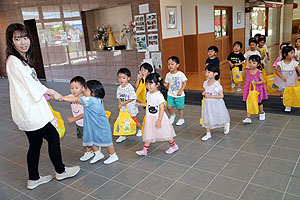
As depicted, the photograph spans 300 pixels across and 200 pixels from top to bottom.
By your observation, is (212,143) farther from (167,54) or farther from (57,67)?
(57,67)

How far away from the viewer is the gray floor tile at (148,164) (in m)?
2.96

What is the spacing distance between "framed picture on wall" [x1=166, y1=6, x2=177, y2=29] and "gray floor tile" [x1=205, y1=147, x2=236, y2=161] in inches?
165

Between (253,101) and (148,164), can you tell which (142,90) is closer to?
(148,164)

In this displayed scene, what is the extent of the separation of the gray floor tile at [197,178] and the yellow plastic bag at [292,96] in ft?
7.76

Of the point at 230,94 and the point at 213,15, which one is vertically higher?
the point at 213,15

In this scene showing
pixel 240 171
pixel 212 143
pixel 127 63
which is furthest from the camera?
pixel 127 63

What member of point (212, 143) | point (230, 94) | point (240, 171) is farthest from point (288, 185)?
point (230, 94)

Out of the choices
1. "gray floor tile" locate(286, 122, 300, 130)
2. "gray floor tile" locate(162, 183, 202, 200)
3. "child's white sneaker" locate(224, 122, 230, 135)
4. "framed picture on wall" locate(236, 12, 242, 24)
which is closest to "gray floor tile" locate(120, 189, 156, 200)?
"gray floor tile" locate(162, 183, 202, 200)

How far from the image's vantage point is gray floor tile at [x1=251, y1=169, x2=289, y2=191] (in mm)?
2424

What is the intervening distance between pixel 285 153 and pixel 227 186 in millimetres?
1042

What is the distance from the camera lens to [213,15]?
8508mm

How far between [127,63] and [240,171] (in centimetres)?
515

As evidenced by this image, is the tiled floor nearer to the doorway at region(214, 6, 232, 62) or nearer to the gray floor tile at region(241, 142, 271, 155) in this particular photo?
the gray floor tile at region(241, 142, 271, 155)

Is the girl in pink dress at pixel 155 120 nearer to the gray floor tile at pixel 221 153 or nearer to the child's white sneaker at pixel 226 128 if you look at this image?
the gray floor tile at pixel 221 153
